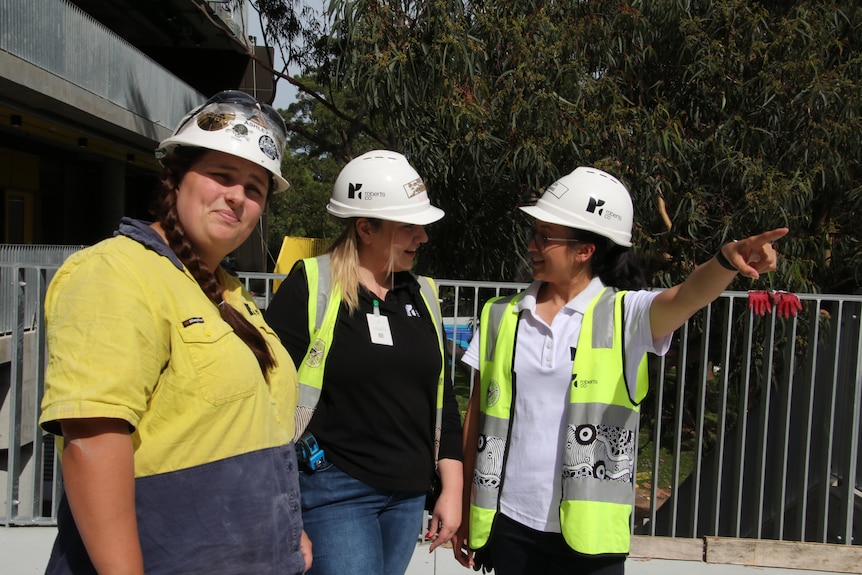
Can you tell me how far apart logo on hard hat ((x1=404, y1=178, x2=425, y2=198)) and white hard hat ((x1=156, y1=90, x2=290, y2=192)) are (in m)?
0.71

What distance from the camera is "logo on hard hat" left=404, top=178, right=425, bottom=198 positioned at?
243 cm

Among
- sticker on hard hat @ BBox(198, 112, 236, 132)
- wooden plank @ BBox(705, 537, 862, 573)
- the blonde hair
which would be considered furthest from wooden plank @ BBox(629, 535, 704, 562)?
sticker on hard hat @ BBox(198, 112, 236, 132)

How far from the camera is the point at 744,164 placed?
6.16 meters

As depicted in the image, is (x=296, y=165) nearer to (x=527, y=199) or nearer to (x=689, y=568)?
(x=527, y=199)

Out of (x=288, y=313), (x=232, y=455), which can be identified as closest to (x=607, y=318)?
(x=288, y=313)

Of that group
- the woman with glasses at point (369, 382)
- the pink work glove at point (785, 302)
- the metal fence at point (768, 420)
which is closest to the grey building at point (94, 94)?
the metal fence at point (768, 420)

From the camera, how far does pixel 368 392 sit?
2225mm

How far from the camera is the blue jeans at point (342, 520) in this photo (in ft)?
7.09

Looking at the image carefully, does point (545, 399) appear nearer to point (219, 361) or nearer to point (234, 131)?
point (219, 361)

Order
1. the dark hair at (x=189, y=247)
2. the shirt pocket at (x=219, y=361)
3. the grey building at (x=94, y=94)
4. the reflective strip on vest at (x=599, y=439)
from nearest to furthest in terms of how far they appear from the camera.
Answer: the shirt pocket at (x=219, y=361), the dark hair at (x=189, y=247), the reflective strip on vest at (x=599, y=439), the grey building at (x=94, y=94)

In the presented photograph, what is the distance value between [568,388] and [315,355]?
805mm

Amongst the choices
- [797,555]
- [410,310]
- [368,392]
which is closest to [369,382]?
[368,392]

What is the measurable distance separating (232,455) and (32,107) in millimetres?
12194

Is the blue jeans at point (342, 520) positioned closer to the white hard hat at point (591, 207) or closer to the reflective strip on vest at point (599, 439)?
the reflective strip on vest at point (599, 439)
